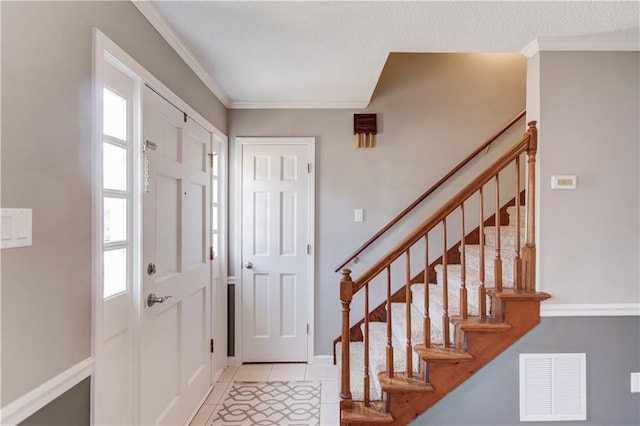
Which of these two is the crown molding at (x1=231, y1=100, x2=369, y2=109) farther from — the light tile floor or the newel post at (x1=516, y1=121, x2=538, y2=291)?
the light tile floor

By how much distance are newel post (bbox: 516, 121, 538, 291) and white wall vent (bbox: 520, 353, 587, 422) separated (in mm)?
458

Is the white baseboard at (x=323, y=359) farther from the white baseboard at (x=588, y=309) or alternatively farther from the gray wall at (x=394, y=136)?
the white baseboard at (x=588, y=309)

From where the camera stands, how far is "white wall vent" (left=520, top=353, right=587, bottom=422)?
195 cm

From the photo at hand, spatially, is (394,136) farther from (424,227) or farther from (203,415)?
(203,415)

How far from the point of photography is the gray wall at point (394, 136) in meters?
2.97

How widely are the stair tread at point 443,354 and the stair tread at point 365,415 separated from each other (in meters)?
0.38

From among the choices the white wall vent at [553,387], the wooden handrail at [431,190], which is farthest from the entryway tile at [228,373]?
the white wall vent at [553,387]

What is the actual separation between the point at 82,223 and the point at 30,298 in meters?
0.29

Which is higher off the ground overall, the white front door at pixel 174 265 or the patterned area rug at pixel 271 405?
the white front door at pixel 174 265

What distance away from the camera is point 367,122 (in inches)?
116

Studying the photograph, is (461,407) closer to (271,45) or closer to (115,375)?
(115,375)

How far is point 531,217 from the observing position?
6.40 ft

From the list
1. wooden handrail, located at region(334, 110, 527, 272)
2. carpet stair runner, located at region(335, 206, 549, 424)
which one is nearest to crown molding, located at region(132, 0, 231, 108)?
wooden handrail, located at region(334, 110, 527, 272)

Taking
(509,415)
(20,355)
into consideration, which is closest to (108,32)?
(20,355)
